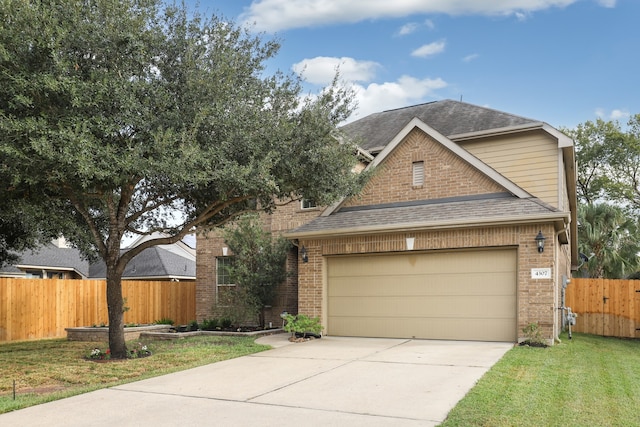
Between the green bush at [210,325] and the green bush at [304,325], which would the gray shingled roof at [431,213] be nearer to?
Result: the green bush at [304,325]

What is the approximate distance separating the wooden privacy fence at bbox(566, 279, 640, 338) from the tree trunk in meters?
12.6

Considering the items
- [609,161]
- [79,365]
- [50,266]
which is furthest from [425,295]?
[609,161]

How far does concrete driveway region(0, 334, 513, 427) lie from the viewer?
19.3 ft

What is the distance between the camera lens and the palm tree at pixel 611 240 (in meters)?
21.8

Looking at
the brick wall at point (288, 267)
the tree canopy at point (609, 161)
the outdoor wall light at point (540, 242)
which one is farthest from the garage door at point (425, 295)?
the tree canopy at point (609, 161)

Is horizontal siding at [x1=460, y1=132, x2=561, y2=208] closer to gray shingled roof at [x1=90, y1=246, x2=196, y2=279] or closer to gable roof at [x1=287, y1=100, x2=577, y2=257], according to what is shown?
gable roof at [x1=287, y1=100, x2=577, y2=257]

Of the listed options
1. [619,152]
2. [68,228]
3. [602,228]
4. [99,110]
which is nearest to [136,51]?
[99,110]

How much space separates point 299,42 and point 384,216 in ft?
15.1

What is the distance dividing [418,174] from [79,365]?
8726mm

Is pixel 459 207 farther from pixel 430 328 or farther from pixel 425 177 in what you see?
pixel 430 328

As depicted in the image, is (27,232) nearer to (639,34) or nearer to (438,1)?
(438,1)

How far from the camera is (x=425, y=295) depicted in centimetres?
1259

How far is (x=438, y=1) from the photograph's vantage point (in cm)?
1327

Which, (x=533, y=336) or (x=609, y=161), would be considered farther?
(x=609, y=161)
